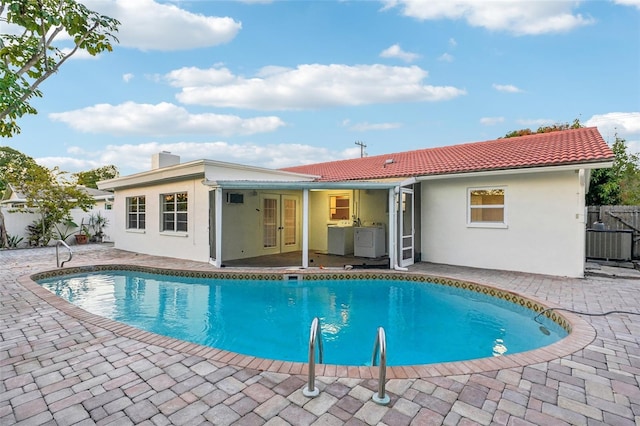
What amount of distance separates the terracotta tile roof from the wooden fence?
286cm

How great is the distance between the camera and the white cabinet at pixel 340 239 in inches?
540

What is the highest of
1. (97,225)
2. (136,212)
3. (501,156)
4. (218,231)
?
(501,156)

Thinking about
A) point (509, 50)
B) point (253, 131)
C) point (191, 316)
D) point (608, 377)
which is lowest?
point (191, 316)

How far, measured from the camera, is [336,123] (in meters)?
18.1

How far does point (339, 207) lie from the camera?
48.7 feet

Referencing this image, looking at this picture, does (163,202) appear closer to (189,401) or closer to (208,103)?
(208,103)

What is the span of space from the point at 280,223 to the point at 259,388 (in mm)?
11258

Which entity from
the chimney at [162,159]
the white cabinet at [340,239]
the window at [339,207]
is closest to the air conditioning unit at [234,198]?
the chimney at [162,159]

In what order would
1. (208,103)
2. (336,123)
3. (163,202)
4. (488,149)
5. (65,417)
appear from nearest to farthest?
(65,417), (488,149), (163,202), (208,103), (336,123)

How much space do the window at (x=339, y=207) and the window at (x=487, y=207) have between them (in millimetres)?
5364

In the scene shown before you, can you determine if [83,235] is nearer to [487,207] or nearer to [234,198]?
[234,198]

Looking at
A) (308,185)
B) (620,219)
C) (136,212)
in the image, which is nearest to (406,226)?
(308,185)

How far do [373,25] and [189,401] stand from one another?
1397 centimetres

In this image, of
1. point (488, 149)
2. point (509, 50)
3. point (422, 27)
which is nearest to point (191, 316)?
point (488, 149)
